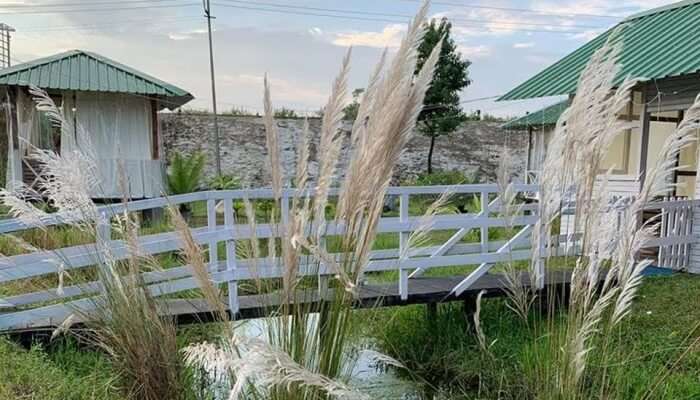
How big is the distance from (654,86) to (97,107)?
354 inches

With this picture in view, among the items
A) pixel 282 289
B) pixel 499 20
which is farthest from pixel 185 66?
pixel 282 289

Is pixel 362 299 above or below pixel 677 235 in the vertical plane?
above

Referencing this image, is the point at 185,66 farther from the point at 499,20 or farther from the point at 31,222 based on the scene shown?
the point at 31,222

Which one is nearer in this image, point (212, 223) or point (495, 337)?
point (212, 223)

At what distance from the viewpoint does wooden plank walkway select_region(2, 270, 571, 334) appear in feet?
5.33

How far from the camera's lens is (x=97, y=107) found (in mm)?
9406

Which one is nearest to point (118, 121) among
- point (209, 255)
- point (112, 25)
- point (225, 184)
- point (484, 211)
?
point (225, 184)

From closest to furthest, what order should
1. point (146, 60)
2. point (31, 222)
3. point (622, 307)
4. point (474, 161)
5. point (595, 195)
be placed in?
1. point (622, 307)
2. point (595, 195)
3. point (31, 222)
4. point (146, 60)
5. point (474, 161)

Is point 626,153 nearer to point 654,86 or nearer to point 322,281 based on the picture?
point 654,86

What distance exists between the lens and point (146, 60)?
44.3 ft

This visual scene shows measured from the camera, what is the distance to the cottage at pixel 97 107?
28.9ft

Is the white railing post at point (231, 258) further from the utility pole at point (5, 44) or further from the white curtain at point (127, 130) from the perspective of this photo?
the utility pole at point (5, 44)

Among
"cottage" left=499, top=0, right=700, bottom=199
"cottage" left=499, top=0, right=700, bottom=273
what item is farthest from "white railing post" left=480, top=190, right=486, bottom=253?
"cottage" left=499, top=0, right=700, bottom=199

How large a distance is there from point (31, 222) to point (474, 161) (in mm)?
15844
